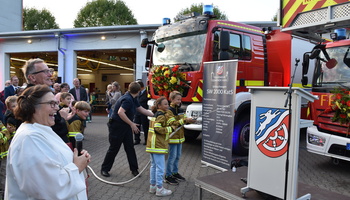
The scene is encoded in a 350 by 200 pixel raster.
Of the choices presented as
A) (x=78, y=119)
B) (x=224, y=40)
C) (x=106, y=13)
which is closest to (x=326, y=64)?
(x=224, y=40)

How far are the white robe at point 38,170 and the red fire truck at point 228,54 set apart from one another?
4.28 metres

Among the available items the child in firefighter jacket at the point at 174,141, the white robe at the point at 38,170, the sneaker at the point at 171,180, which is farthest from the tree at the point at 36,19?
the white robe at the point at 38,170

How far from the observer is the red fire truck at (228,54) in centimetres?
590

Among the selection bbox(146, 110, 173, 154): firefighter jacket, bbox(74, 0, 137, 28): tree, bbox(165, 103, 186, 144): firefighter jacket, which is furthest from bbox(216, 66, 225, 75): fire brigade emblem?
bbox(74, 0, 137, 28): tree

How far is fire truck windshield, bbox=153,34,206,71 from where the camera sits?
237 inches

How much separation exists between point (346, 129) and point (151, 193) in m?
3.65

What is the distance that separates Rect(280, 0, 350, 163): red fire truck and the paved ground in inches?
18.2

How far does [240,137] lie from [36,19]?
146ft

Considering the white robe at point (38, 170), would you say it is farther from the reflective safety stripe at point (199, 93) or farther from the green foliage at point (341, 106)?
the green foliage at point (341, 106)

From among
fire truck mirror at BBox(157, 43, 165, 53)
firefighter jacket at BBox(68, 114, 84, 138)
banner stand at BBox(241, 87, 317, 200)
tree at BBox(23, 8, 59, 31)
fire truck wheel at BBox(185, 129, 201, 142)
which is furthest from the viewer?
tree at BBox(23, 8, 59, 31)

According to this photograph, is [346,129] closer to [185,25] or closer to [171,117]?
[171,117]

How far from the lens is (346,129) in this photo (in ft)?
15.9

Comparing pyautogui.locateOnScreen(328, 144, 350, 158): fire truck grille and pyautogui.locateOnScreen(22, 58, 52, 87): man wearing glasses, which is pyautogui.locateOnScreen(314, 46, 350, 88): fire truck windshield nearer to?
pyautogui.locateOnScreen(328, 144, 350, 158): fire truck grille

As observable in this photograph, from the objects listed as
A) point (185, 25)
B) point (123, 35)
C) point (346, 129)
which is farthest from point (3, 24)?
point (346, 129)
